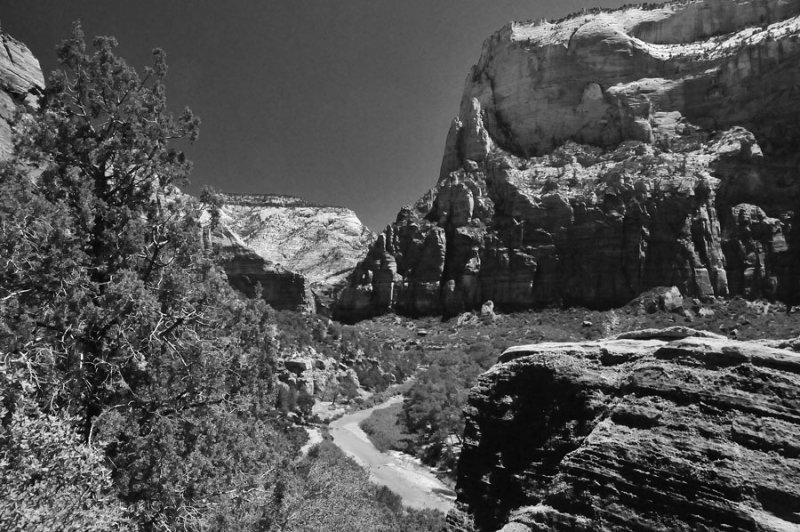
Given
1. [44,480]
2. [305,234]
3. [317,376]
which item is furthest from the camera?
A: [305,234]

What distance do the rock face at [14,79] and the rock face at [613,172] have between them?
7255cm

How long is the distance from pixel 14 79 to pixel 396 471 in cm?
2785

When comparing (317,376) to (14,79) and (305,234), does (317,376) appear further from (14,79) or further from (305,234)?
(305,234)

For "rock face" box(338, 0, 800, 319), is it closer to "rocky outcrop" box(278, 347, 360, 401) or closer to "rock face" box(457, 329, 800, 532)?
"rocky outcrop" box(278, 347, 360, 401)

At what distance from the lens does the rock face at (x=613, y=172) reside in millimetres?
67250

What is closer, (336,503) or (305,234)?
(336,503)

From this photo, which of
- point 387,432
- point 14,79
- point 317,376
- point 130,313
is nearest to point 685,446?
point 130,313

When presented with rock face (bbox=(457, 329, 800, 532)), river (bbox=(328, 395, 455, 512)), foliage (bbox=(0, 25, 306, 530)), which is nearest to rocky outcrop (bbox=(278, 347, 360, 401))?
river (bbox=(328, 395, 455, 512))

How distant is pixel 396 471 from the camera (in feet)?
99.3

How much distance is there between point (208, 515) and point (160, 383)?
6.91 ft

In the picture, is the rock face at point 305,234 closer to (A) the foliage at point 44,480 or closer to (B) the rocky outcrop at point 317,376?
(B) the rocky outcrop at point 317,376

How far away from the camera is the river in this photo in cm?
2573

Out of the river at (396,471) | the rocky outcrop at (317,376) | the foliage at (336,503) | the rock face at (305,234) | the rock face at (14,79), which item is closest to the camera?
the foliage at (336,503)

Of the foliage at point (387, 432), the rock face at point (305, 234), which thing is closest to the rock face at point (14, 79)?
the foliage at point (387, 432)
